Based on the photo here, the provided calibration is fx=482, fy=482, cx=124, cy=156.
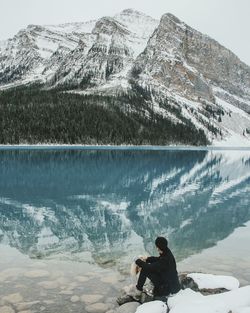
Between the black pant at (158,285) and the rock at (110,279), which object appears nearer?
the black pant at (158,285)

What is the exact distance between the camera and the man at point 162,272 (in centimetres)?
1499

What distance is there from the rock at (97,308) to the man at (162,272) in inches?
65.1

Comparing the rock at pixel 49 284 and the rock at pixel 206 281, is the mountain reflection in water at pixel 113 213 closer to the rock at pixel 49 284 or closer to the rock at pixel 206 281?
the rock at pixel 49 284

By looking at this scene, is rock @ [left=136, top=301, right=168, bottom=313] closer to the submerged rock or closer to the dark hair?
the dark hair

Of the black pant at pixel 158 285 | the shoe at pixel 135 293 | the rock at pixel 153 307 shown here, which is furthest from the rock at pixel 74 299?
the rock at pixel 153 307

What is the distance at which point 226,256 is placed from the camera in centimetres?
2352

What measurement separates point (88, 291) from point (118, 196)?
31049mm

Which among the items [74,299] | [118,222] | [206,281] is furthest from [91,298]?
[118,222]

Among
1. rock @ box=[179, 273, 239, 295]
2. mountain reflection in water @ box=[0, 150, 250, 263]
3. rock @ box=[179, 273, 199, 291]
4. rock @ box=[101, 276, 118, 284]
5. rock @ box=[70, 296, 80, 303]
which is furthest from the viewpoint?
mountain reflection in water @ box=[0, 150, 250, 263]

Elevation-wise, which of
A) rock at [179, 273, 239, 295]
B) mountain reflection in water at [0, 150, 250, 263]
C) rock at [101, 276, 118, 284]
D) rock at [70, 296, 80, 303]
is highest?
rock at [179, 273, 239, 295]

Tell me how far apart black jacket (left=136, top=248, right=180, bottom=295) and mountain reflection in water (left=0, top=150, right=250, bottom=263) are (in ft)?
24.2

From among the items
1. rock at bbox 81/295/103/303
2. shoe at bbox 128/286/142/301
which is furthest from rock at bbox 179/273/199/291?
rock at bbox 81/295/103/303

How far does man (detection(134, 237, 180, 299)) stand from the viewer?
14992 mm

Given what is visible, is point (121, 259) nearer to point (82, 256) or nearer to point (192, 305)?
point (82, 256)
